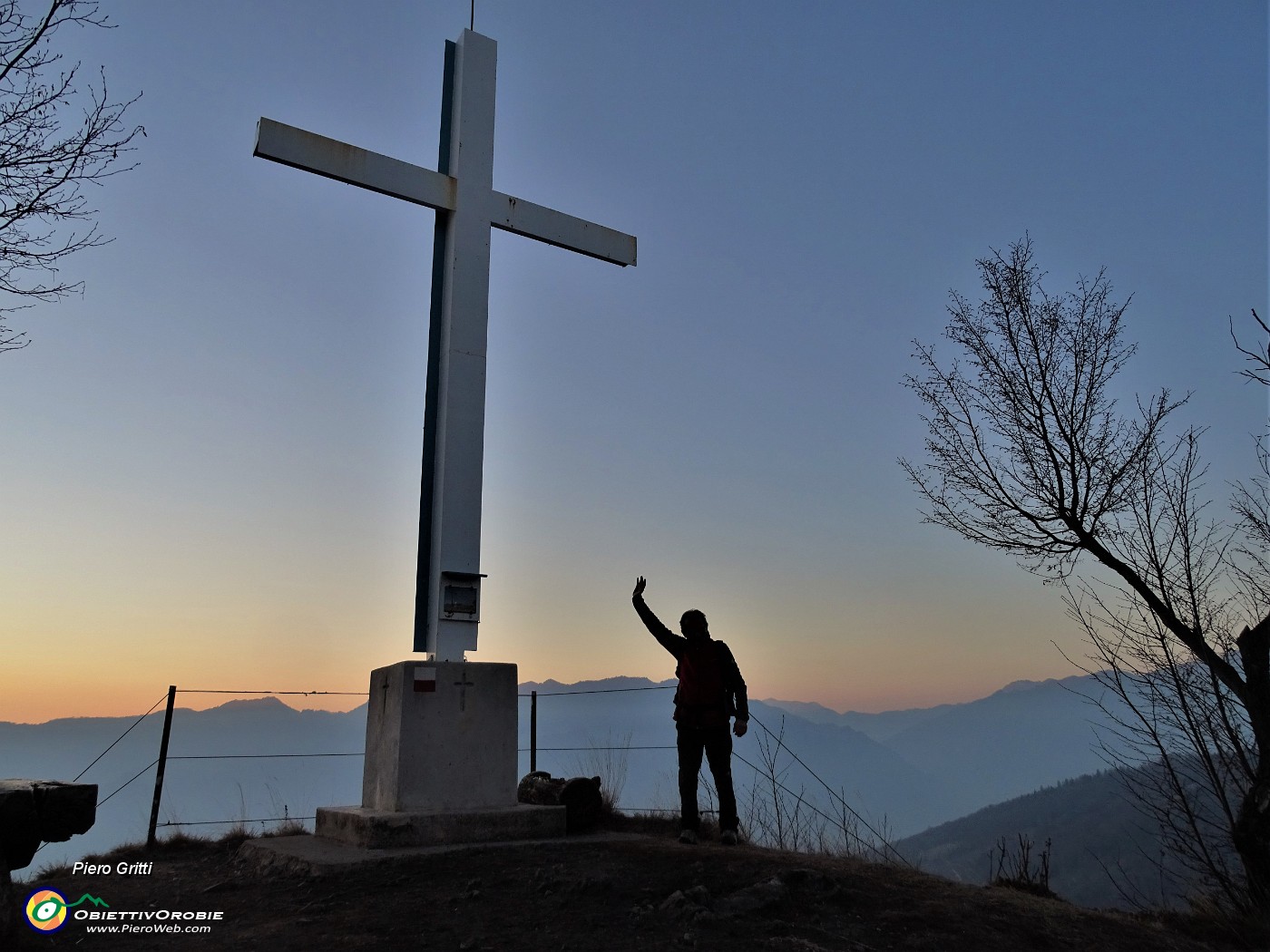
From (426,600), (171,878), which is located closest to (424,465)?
(426,600)

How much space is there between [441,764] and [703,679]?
1956 mm

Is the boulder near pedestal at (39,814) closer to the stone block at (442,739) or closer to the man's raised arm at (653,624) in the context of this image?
the stone block at (442,739)

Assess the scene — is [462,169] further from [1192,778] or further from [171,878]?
[1192,778]

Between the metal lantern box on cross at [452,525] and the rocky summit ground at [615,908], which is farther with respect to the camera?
the metal lantern box on cross at [452,525]

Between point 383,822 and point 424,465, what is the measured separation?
2757mm

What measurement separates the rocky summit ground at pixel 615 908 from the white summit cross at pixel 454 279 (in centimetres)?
200

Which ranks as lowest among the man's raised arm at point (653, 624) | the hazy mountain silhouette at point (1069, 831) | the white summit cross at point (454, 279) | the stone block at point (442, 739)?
the hazy mountain silhouette at point (1069, 831)

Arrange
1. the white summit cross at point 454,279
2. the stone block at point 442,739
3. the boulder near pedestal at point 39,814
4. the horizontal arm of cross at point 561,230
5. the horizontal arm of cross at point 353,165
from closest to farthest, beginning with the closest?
the boulder near pedestal at point 39,814
the stone block at point 442,739
the white summit cross at point 454,279
the horizontal arm of cross at point 353,165
the horizontal arm of cross at point 561,230

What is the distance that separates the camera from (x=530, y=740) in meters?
9.58

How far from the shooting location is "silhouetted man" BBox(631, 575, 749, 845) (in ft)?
22.7

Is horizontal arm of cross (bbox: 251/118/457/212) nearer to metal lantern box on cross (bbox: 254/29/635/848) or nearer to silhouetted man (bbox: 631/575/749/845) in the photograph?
metal lantern box on cross (bbox: 254/29/635/848)

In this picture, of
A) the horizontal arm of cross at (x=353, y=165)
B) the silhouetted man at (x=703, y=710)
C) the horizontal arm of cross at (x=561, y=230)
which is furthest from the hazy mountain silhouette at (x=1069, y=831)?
the horizontal arm of cross at (x=353, y=165)

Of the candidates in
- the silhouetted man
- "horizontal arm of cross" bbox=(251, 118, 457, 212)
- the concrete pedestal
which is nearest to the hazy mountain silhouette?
the silhouetted man

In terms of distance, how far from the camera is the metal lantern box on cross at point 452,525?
6559 mm
